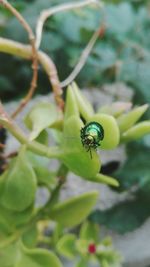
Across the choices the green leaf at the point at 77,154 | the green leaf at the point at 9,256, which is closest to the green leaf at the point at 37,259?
the green leaf at the point at 9,256

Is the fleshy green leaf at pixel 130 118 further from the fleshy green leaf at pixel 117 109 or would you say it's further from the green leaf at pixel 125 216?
the green leaf at pixel 125 216

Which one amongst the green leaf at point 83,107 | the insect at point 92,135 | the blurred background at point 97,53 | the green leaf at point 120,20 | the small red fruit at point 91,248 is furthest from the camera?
the green leaf at point 120,20

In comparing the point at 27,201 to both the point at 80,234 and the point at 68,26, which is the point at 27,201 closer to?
the point at 80,234

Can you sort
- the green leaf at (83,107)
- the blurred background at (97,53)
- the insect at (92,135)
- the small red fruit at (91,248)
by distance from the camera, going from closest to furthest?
the insect at (92,135) < the green leaf at (83,107) < the small red fruit at (91,248) < the blurred background at (97,53)

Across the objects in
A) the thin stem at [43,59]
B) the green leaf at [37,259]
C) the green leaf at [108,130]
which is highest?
the thin stem at [43,59]

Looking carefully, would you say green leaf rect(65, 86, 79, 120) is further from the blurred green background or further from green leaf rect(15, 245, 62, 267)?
the blurred green background

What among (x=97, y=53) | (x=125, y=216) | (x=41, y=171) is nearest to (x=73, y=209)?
(x=41, y=171)

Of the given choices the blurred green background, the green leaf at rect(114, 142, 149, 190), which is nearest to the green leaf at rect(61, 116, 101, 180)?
the green leaf at rect(114, 142, 149, 190)
